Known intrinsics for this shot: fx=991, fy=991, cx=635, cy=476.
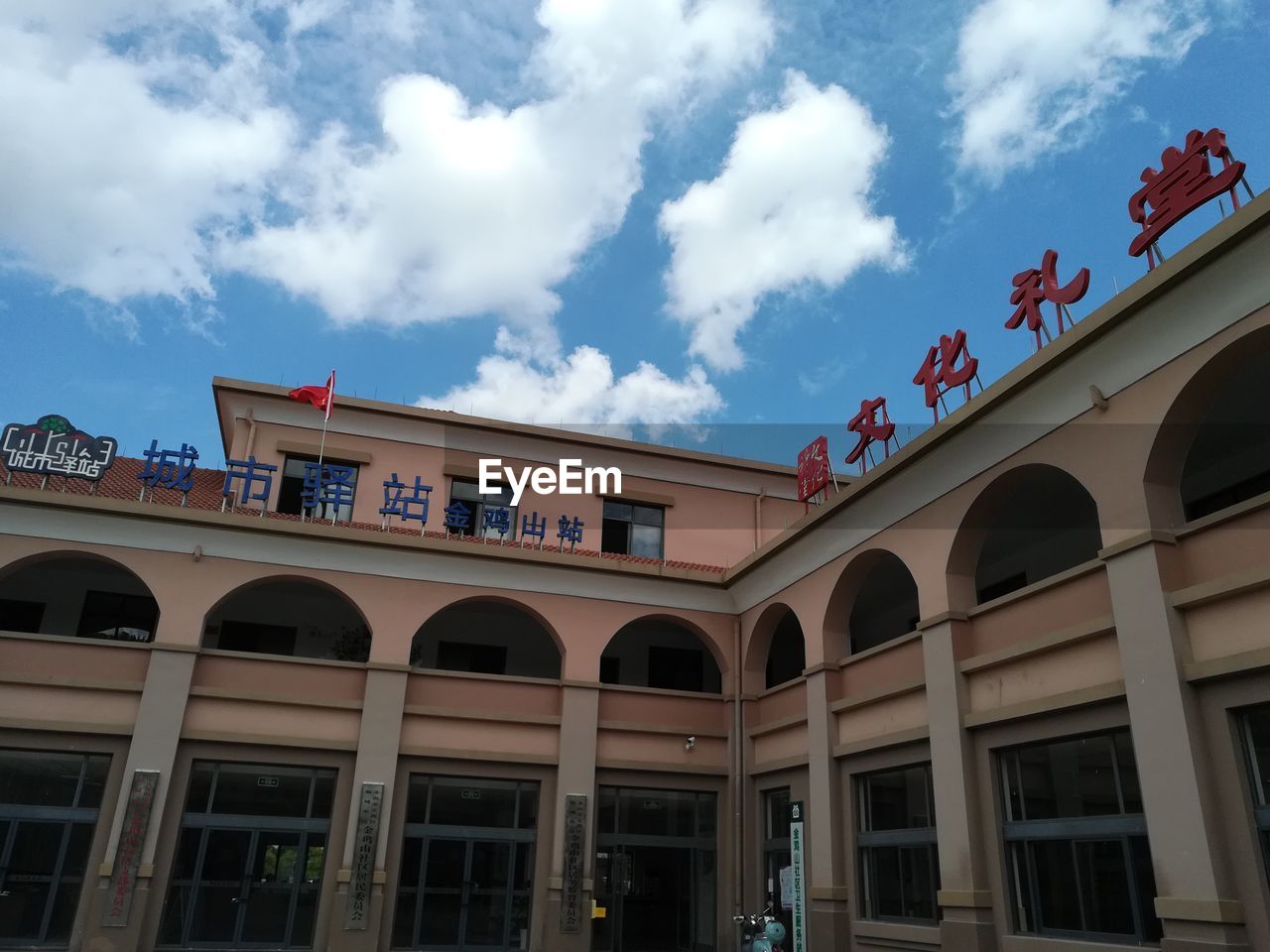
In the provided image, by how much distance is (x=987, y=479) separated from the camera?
11.0m

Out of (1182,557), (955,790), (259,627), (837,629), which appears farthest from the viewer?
(259,627)

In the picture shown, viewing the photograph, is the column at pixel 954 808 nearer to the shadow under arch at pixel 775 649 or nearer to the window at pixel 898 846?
the window at pixel 898 846

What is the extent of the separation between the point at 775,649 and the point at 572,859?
624 centimetres

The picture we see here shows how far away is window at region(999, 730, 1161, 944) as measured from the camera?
877 centimetres

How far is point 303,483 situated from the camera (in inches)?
683

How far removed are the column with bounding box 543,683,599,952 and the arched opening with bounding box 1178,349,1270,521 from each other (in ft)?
28.6

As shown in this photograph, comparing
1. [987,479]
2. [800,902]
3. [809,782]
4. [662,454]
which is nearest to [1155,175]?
[987,479]

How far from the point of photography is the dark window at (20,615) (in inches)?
610

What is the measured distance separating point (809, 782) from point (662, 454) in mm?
7482

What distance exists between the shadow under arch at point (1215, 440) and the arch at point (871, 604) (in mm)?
3711

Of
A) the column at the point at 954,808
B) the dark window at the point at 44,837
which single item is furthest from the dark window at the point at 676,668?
the dark window at the point at 44,837

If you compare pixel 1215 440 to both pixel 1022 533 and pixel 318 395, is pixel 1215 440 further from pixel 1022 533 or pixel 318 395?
pixel 318 395

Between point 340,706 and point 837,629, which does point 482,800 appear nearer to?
point 340,706

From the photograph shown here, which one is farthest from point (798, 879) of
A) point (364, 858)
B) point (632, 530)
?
point (632, 530)
